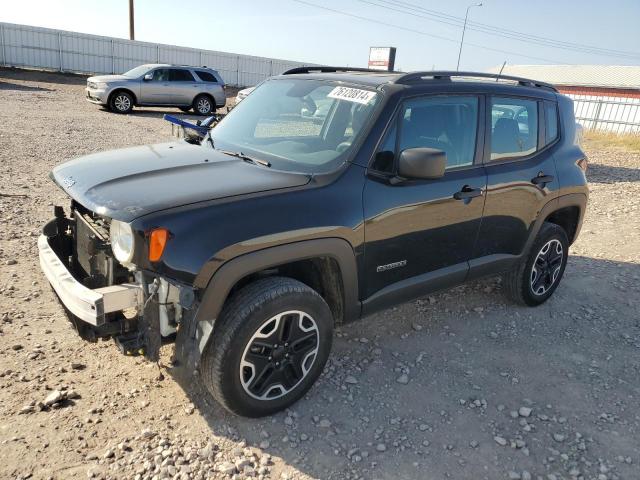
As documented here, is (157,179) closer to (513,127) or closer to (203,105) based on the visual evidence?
(513,127)

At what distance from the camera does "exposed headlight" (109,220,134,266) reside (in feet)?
8.11

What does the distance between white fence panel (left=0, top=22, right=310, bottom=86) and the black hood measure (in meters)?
28.3

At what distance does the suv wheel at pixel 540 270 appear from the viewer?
450cm

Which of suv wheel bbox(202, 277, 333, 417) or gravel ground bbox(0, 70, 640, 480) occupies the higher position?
suv wheel bbox(202, 277, 333, 417)

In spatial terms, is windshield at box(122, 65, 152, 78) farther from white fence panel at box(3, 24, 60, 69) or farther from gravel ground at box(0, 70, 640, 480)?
gravel ground at box(0, 70, 640, 480)

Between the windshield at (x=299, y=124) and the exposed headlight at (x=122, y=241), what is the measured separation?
1060mm

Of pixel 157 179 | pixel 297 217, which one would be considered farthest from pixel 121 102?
pixel 297 217

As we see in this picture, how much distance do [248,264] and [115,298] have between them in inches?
26.0

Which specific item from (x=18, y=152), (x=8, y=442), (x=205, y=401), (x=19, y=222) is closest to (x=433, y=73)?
(x=205, y=401)

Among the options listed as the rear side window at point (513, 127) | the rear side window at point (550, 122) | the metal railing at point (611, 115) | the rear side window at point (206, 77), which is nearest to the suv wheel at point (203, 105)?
the rear side window at point (206, 77)

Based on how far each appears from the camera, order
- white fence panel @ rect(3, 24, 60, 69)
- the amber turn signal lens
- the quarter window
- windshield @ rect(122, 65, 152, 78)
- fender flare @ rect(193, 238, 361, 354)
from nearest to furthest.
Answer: the amber turn signal lens < fender flare @ rect(193, 238, 361, 354) < windshield @ rect(122, 65, 152, 78) < the quarter window < white fence panel @ rect(3, 24, 60, 69)

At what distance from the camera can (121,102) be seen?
16.8m

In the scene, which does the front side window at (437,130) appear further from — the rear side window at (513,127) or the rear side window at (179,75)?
the rear side window at (179,75)

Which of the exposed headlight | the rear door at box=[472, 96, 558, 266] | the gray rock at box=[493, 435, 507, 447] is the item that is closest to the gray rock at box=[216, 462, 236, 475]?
the exposed headlight
